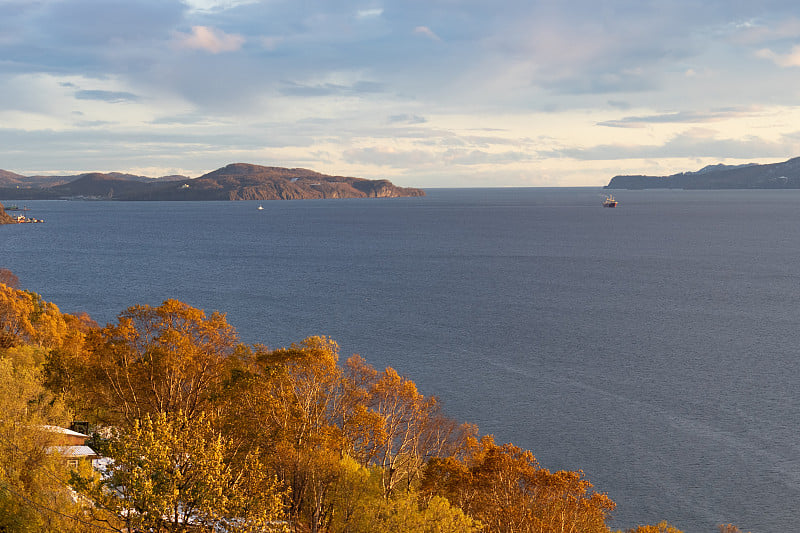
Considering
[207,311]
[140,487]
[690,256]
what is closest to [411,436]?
[140,487]

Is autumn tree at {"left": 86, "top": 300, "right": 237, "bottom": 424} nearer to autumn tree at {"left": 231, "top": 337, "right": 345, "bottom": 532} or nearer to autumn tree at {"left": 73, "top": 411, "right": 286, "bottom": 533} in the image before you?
autumn tree at {"left": 231, "top": 337, "right": 345, "bottom": 532}

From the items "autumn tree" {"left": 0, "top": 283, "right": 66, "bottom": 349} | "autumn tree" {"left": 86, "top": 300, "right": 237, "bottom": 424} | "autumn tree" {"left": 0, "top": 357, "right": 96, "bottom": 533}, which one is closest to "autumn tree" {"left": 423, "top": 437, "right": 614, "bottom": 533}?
"autumn tree" {"left": 86, "top": 300, "right": 237, "bottom": 424}

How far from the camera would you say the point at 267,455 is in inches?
1378

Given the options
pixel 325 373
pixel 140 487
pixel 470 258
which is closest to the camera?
pixel 140 487

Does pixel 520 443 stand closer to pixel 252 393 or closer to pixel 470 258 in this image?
pixel 252 393

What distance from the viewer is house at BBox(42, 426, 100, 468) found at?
38.1 meters

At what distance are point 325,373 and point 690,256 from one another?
567 feet

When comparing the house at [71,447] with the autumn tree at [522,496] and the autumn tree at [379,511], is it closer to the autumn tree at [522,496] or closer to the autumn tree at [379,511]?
the autumn tree at [379,511]

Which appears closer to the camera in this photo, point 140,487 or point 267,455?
point 140,487

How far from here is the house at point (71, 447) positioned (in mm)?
38094

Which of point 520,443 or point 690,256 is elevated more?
point 690,256

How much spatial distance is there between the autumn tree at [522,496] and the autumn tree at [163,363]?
1703 centimetres

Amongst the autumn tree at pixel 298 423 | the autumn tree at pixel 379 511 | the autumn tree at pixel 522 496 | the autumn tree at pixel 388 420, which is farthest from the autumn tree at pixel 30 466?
the autumn tree at pixel 522 496

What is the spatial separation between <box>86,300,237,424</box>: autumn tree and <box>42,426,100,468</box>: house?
2.70 m
